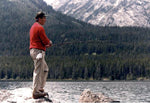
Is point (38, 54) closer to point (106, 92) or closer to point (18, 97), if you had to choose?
point (18, 97)

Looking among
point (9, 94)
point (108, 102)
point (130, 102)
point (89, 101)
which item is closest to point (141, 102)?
point (130, 102)

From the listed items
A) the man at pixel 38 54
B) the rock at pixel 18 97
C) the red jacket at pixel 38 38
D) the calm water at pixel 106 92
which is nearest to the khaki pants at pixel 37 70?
the man at pixel 38 54

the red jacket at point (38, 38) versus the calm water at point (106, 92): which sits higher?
the red jacket at point (38, 38)

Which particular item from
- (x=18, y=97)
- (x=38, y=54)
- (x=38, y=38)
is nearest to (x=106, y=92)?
(x=18, y=97)

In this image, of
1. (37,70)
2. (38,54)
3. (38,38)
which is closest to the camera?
(38,54)

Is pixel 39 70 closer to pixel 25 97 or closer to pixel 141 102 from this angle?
pixel 25 97

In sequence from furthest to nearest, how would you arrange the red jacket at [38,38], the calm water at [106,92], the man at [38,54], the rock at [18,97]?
the calm water at [106,92]
the red jacket at [38,38]
the man at [38,54]
the rock at [18,97]

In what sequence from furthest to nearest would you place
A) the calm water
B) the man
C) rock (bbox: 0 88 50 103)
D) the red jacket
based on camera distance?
the calm water, the red jacket, the man, rock (bbox: 0 88 50 103)

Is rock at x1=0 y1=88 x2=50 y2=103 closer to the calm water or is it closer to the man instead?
the man

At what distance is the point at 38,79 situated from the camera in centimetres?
1638

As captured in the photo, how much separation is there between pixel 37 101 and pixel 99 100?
69.9 feet

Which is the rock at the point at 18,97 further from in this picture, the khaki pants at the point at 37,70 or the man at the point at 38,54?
the khaki pants at the point at 37,70

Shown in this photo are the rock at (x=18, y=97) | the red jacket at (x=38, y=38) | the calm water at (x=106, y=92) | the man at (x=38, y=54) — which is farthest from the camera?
the calm water at (x=106, y=92)

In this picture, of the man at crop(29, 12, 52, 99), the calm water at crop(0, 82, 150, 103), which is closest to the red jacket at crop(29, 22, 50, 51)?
the man at crop(29, 12, 52, 99)
